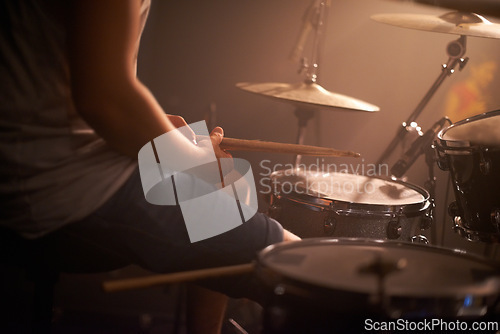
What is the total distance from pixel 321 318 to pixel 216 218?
0.31 metres

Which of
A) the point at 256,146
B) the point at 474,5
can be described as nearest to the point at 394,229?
the point at 256,146

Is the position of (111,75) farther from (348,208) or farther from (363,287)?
(348,208)

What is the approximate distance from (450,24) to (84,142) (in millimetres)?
1575

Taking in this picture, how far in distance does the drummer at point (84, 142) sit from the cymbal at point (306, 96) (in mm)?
1019

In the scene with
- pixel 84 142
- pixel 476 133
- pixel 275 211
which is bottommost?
pixel 275 211

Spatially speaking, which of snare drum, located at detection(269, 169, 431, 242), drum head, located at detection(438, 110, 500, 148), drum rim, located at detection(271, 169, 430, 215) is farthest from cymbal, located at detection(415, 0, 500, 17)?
drum rim, located at detection(271, 169, 430, 215)

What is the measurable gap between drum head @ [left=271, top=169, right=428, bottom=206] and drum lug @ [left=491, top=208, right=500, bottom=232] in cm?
22

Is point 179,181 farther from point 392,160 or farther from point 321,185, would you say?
point 392,160

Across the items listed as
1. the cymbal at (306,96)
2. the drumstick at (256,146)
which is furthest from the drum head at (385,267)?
the cymbal at (306,96)

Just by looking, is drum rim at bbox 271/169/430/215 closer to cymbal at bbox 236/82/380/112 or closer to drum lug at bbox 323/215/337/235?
drum lug at bbox 323/215/337/235

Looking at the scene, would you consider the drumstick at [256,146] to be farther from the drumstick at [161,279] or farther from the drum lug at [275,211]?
the drumstick at [161,279]

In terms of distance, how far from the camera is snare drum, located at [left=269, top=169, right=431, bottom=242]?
5.31 feet

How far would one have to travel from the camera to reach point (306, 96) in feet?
6.71

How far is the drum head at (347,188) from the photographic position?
170cm
